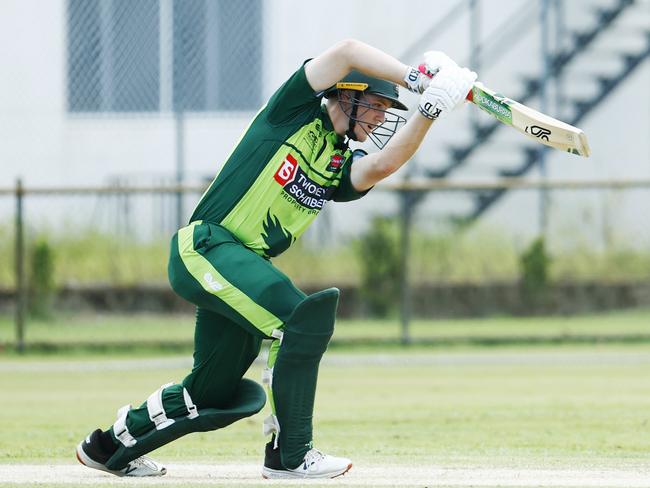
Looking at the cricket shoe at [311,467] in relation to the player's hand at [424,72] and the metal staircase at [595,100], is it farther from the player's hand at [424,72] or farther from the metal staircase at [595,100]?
the metal staircase at [595,100]

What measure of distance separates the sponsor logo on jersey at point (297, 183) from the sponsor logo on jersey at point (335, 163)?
107 mm

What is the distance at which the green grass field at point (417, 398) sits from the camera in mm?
6480

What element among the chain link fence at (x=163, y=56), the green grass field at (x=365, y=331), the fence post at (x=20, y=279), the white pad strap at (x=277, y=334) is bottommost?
the green grass field at (x=365, y=331)

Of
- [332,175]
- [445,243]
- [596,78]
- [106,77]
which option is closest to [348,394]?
[332,175]

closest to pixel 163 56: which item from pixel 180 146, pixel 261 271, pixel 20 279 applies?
pixel 180 146

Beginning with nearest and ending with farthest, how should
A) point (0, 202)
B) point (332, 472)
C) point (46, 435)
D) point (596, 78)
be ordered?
1. point (332, 472)
2. point (46, 435)
3. point (0, 202)
4. point (596, 78)

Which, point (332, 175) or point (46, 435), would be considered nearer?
point (332, 175)

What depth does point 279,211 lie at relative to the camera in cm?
544

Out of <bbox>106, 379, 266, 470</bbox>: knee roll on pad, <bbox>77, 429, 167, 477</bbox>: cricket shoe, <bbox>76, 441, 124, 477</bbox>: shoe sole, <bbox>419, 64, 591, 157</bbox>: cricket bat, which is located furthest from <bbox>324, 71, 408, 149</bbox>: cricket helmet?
<bbox>76, 441, 124, 477</bbox>: shoe sole

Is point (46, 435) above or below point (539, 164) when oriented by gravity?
below

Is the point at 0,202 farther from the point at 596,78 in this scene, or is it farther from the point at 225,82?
the point at 596,78

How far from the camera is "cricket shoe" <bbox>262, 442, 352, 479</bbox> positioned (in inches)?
210

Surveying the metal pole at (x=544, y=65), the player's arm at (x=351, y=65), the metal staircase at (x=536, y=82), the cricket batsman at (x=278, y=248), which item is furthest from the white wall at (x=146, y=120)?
the player's arm at (x=351, y=65)

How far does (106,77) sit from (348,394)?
309 inches
